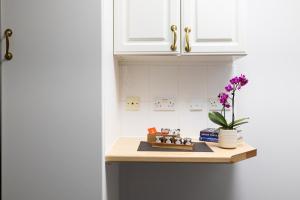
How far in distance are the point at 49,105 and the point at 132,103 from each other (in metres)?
0.65

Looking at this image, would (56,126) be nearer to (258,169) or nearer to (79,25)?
(79,25)

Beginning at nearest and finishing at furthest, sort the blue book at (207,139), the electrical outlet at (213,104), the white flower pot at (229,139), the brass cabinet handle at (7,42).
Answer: the brass cabinet handle at (7,42), the white flower pot at (229,139), the blue book at (207,139), the electrical outlet at (213,104)

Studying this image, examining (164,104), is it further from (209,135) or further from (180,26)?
(180,26)

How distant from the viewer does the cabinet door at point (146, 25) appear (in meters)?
1.30

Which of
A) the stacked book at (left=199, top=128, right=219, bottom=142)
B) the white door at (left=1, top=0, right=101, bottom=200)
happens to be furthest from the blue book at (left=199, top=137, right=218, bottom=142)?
the white door at (left=1, top=0, right=101, bottom=200)

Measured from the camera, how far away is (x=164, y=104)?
5.22ft

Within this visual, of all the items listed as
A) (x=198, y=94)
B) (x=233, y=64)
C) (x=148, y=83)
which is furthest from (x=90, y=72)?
(x=233, y=64)

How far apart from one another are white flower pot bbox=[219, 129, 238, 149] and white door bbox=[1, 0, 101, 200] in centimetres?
66

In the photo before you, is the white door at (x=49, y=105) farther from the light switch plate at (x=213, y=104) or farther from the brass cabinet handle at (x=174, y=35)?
the light switch plate at (x=213, y=104)

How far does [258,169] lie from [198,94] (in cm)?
67

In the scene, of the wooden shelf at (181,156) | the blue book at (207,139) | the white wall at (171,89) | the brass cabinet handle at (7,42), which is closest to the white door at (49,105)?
the brass cabinet handle at (7,42)

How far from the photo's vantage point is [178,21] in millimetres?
1307

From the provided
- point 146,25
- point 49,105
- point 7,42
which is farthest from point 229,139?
point 7,42

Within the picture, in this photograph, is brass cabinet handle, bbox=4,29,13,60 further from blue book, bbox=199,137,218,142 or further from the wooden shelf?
blue book, bbox=199,137,218,142
